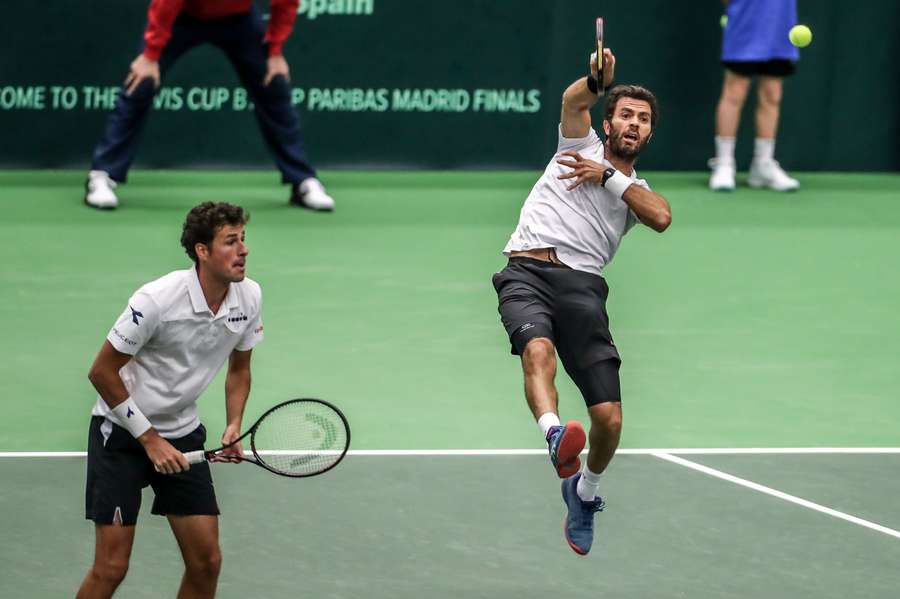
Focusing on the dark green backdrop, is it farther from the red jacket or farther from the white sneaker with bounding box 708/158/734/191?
the red jacket

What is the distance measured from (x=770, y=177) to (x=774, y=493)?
23.4 ft

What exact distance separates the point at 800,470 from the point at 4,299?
4829 millimetres

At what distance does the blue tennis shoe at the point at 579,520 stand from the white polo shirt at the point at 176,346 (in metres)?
1.49

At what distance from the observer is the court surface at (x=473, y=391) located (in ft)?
20.1

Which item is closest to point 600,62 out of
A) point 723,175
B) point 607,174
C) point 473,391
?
point 607,174

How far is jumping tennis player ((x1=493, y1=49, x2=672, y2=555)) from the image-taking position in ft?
20.2

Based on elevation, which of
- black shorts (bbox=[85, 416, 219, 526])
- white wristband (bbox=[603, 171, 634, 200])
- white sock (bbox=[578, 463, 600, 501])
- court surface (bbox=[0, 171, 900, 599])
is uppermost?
white wristband (bbox=[603, 171, 634, 200])

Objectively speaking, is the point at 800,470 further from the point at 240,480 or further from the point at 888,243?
the point at 888,243

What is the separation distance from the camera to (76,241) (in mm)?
11570

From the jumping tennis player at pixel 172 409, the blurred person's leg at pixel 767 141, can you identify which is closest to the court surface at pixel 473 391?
the blurred person's leg at pixel 767 141

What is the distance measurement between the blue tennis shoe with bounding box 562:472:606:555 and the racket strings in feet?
3.30

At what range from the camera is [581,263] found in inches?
256

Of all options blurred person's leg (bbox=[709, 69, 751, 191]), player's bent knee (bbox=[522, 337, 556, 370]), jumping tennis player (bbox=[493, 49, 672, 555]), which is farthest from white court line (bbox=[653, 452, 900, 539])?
blurred person's leg (bbox=[709, 69, 751, 191])

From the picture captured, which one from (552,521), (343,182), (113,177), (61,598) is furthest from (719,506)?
(343,182)
